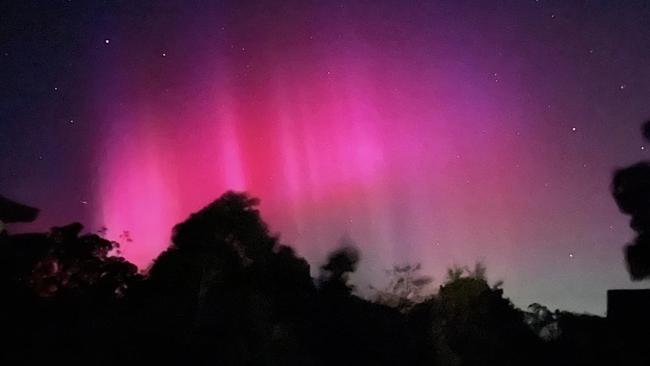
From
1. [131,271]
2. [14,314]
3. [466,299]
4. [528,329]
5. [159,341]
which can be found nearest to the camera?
[159,341]

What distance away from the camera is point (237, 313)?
12.8m

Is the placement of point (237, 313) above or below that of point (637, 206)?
below

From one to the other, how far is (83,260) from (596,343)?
31.8ft

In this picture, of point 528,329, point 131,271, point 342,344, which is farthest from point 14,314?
point 528,329

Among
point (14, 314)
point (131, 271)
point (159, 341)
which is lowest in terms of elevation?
point (159, 341)

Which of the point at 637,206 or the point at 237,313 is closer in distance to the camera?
the point at 237,313

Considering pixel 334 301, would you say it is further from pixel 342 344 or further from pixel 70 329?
pixel 70 329

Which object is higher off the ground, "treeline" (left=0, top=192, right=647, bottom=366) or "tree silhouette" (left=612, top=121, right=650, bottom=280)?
"tree silhouette" (left=612, top=121, right=650, bottom=280)

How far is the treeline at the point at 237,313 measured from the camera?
12266mm

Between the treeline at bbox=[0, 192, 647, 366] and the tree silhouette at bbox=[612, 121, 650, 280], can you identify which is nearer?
the treeline at bbox=[0, 192, 647, 366]

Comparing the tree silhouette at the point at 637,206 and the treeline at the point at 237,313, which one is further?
the tree silhouette at the point at 637,206

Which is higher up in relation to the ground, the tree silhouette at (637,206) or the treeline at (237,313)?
the tree silhouette at (637,206)

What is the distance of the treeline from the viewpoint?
1227 centimetres

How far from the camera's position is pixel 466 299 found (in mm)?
17125
